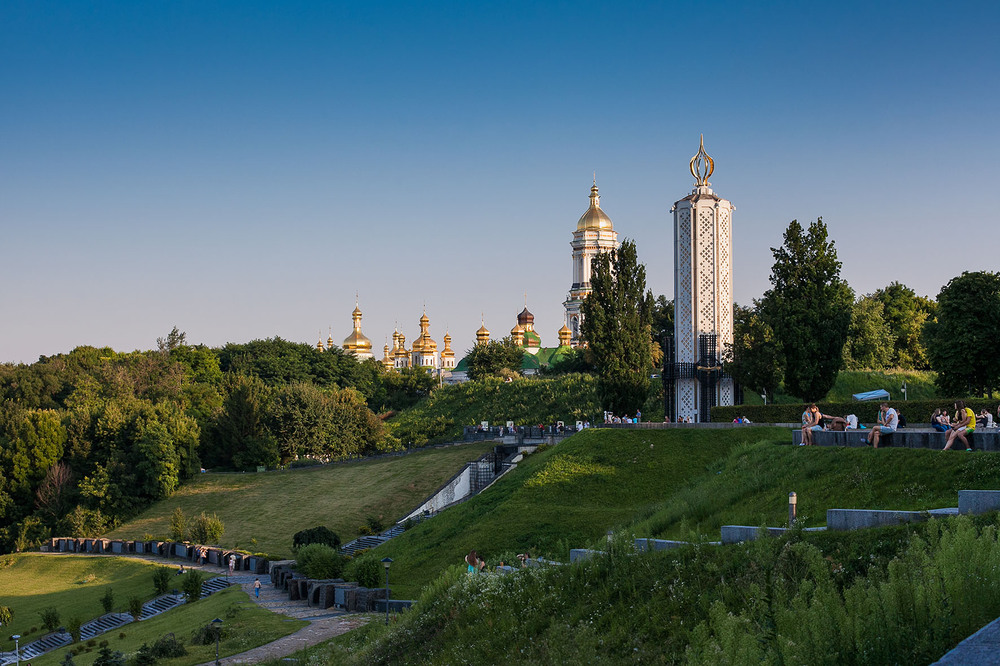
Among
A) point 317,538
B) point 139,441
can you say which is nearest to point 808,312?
point 317,538

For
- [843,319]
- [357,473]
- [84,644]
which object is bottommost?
[84,644]

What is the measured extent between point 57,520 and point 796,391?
42337 millimetres

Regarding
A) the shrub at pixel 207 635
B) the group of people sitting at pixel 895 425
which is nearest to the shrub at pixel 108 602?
the shrub at pixel 207 635

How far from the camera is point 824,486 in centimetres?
2075

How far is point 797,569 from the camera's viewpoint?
13.2 m

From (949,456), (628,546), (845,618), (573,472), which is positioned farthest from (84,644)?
(845,618)

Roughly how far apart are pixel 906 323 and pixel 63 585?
181 ft

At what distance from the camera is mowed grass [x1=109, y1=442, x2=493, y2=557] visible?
157ft

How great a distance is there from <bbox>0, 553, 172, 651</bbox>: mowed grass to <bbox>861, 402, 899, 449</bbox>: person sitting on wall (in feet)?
99.3

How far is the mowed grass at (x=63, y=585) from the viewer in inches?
1575

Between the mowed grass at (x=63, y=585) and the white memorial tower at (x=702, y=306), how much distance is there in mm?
25189

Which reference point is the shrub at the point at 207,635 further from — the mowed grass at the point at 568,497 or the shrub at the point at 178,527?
the shrub at the point at 178,527

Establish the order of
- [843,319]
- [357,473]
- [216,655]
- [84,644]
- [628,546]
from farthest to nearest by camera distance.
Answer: [357,473], [843,319], [84,644], [216,655], [628,546]

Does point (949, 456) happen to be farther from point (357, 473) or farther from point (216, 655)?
point (357, 473)
